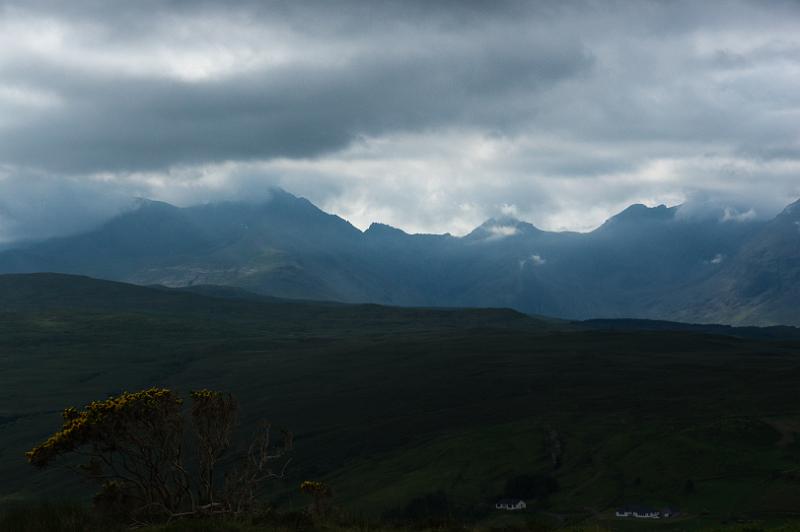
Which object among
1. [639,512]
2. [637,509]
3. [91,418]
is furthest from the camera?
[637,509]

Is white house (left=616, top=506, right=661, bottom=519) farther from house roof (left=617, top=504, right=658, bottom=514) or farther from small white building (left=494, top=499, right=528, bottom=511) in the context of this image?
small white building (left=494, top=499, right=528, bottom=511)

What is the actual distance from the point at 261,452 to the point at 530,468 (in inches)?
5370

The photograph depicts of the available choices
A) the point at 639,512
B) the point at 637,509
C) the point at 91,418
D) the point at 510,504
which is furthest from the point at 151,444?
the point at 510,504

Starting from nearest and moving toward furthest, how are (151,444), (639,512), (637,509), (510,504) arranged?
(151,444) → (639,512) → (637,509) → (510,504)

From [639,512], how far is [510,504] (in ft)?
76.3

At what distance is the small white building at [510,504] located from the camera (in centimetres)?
15152

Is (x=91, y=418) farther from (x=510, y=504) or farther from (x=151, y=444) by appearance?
(x=510, y=504)

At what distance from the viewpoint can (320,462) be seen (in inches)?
7421

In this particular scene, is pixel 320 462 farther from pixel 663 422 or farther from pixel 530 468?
pixel 663 422

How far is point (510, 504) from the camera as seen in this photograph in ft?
509

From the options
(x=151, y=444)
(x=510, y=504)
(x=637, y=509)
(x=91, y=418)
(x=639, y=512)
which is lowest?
(x=510, y=504)

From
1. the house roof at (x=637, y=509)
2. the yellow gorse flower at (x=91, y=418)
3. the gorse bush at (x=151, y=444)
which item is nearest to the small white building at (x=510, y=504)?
the house roof at (x=637, y=509)

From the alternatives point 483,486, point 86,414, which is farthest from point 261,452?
point 483,486

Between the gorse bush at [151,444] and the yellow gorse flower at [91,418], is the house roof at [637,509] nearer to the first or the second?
the gorse bush at [151,444]
